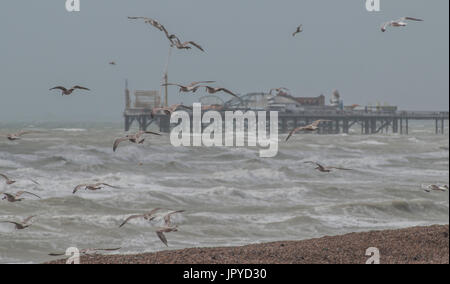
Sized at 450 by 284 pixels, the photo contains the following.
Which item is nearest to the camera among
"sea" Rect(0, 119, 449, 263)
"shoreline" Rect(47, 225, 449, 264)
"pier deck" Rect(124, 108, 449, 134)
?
"shoreline" Rect(47, 225, 449, 264)

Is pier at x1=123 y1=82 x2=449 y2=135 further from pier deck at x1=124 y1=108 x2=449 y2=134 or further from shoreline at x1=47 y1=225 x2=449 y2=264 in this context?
shoreline at x1=47 y1=225 x2=449 y2=264

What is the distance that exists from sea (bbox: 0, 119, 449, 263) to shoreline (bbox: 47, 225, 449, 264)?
4.63ft

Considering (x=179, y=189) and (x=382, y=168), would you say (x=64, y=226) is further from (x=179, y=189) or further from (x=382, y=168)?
(x=382, y=168)

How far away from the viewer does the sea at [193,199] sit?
13359mm

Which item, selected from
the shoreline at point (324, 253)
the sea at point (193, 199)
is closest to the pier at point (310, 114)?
the sea at point (193, 199)

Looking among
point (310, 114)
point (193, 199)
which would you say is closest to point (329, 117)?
point (310, 114)

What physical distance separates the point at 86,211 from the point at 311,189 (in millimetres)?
8628

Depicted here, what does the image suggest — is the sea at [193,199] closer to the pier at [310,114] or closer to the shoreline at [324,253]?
the shoreline at [324,253]

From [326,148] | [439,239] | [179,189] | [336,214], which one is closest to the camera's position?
[439,239]

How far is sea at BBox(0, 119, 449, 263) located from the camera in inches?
526

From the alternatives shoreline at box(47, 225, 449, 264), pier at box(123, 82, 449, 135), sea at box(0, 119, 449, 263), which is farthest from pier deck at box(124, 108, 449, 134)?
shoreline at box(47, 225, 449, 264)

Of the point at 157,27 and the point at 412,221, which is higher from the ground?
the point at 157,27

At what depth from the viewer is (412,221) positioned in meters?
16.8
